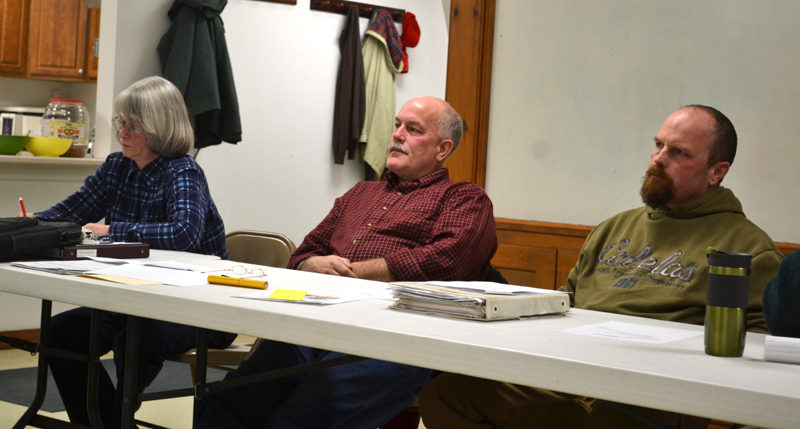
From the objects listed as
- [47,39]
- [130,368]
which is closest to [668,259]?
[130,368]

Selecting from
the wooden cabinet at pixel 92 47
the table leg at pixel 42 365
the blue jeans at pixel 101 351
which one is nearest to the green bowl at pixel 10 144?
the blue jeans at pixel 101 351

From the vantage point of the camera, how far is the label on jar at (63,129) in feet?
14.8

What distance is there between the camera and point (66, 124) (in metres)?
4.52

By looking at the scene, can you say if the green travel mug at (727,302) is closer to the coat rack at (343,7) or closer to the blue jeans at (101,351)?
the blue jeans at (101,351)

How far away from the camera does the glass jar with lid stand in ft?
14.8

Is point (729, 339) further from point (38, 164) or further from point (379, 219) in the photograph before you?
point (38, 164)

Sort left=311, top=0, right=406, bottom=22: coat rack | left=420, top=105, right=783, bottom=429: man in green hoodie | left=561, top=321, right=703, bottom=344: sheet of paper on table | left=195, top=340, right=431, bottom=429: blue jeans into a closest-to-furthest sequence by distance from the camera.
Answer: left=561, top=321, right=703, bottom=344: sheet of paper on table
left=195, top=340, right=431, bottom=429: blue jeans
left=420, top=105, right=783, bottom=429: man in green hoodie
left=311, top=0, right=406, bottom=22: coat rack

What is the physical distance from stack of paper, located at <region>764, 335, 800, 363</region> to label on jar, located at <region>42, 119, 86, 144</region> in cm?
393

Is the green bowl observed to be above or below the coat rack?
below


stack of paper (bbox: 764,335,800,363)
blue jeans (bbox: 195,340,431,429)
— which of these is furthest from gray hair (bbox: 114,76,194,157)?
stack of paper (bbox: 764,335,800,363)

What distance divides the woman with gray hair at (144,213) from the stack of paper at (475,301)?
98cm

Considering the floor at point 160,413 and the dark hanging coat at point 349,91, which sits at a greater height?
the dark hanging coat at point 349,91

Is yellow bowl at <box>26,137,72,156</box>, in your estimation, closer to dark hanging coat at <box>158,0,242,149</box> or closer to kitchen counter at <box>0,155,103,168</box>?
kitchen counter at <box>0,155,103,168</box>

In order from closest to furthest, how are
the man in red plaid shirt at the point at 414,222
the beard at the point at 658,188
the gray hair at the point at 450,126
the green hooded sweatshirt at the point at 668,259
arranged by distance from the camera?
1. the green hooded sweatshirt at the point at 668,259
2. the beard at the point at 658,188
3. the man in red plaid shirt at the point at 414,222
4. the gray hair at the point at 450,126
